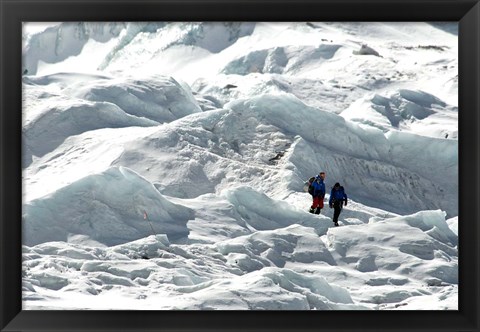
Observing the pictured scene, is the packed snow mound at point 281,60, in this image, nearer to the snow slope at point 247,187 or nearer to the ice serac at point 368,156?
the snow slope at point 247,187

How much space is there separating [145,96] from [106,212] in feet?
24.6

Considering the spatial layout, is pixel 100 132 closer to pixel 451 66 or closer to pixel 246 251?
pixel 246 251

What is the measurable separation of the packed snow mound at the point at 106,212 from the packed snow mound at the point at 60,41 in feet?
81.7

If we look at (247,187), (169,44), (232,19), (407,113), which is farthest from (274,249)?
(169,44)

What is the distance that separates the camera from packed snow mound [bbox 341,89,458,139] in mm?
18953

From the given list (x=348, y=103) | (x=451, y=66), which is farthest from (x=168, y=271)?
(x=451, y=66)

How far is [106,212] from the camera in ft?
34.8

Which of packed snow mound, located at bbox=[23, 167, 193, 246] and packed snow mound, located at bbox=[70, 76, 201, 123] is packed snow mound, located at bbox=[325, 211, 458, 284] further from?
packed snow mound, located at bbox=[70, 76, 201, 123]

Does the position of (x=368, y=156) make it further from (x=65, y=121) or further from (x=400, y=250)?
(x=400, y=250)

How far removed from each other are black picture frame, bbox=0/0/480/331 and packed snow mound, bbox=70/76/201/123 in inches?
497

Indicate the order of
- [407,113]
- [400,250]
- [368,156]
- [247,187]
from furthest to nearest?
[407,113] < [368,156] < [247,187] < [400,250]

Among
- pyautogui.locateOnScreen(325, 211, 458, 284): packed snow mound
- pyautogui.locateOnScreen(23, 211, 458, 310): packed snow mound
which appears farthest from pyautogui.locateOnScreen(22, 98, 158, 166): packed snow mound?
pyautogui.locateOnScreen(325, 211, 458, 284): packed snow mound

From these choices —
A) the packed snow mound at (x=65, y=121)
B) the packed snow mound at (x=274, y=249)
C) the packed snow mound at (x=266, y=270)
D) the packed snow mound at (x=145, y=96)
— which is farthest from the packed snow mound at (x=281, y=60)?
the packed snow mound at (x=274, y=249)
